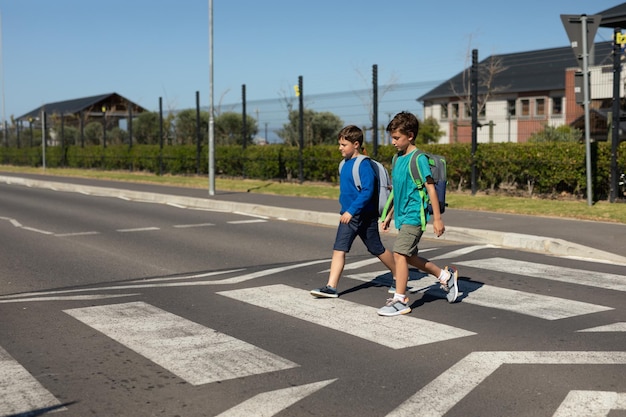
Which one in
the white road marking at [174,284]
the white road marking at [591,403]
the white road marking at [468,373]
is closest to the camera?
the white road marking at [591,403]

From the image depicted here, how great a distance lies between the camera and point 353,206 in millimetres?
7059

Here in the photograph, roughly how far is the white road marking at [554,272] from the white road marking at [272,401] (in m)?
4.26

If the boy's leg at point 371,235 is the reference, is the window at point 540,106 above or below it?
above

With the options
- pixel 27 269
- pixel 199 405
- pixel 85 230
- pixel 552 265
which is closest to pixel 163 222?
pixel 85 230

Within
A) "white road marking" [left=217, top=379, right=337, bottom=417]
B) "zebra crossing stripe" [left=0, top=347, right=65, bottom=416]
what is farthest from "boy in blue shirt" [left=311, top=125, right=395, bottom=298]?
"zebra crossing stripe" [left=0, top=347, right=65, bottom=416]

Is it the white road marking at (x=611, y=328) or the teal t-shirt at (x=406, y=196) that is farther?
the teal t-shirt at (x=406, y=196)

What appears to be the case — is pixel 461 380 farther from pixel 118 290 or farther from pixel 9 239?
pixel 9 239

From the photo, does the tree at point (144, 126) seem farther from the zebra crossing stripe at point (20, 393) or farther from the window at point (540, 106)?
the zebra crossing stripe at point (20, 393)

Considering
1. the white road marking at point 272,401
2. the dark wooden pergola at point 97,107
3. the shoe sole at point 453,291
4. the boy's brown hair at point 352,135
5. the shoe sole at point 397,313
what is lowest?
the white road marking at point 272,401

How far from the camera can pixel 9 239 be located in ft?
40.3

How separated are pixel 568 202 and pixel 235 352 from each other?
461 inches

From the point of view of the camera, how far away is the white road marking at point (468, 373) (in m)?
4.26

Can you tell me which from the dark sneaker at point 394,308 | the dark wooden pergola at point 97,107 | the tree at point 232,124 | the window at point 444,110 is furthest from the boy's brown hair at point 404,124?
the dark wooden pergola at point 97,107

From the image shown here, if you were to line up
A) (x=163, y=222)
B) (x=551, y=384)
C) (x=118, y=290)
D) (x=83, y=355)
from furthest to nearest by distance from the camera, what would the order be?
1. (x=163, y=222)
2. (x=118, y=290)
3. (x=83, y=355)
4. (x=551, y=384)
